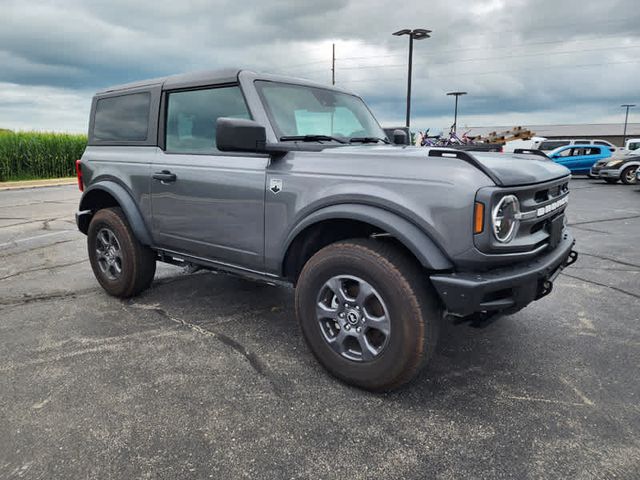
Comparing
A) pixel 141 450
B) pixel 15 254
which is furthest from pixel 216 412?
pixel 15 254

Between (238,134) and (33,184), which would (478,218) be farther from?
(33,184)

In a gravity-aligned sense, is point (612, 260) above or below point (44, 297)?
above

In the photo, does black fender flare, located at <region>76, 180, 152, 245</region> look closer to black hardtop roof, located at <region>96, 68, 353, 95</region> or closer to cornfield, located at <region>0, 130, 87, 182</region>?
black hardtop roof, located at <region>96, 68, 353, 95</region>

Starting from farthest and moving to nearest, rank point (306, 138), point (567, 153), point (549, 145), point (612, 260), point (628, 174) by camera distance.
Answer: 1. point (549, 145)
2. point (567, 153)
3. point (628, 174)
4. point (612, 260)
5. point (306, 138)

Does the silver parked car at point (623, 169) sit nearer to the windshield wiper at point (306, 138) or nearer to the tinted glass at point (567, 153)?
the tinted glass at point (567, 153)

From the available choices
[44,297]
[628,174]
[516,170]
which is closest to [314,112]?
[516,170]

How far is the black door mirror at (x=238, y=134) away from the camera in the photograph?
276 centimetres

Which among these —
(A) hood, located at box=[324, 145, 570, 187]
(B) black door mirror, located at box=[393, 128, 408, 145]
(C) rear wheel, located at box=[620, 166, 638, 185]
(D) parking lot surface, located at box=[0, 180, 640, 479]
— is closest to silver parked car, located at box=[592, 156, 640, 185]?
(C) rear wheel, located at box=[620, 166, 638, 185]

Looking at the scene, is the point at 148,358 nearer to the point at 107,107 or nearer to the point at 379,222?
the point at 379,222

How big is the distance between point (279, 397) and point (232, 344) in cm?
85

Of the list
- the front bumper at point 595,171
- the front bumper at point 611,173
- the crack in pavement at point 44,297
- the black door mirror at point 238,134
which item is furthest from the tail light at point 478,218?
the front bumper at point 595,171

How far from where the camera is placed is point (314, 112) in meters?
3.61

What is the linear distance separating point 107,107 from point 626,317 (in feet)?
16.4

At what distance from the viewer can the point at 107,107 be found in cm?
452
